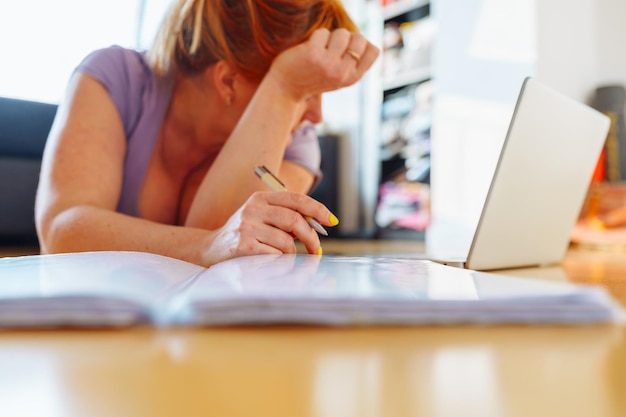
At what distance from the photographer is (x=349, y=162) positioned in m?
3.55

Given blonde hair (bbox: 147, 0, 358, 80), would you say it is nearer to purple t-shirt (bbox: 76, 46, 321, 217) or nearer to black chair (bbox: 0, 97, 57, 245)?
purple t-shirt (bbox: 76, 46, 321, 217)

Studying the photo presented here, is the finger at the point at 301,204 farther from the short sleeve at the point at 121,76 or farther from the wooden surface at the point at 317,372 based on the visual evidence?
the short sleeve at the point at 121,76

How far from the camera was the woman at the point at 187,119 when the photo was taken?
738 millimetres

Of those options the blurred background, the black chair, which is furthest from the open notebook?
the black chair

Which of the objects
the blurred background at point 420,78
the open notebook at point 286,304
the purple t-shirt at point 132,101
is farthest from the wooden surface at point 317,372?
the blurred background at point 420,78

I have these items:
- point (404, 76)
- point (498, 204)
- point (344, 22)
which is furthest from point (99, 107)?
point (404, 76)

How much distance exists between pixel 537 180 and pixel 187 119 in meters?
0.64

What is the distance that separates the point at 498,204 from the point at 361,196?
113 inches

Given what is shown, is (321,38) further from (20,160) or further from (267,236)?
(20,160)

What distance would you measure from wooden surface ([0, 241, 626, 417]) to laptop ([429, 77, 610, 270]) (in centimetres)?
39

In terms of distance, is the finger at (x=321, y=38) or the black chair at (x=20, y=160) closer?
the finger at (x=321, y=38)

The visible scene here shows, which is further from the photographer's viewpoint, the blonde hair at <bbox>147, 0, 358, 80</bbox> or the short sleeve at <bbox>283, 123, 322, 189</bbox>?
the short sleeve at <bbox>283, 123, 322, 189</bbox>

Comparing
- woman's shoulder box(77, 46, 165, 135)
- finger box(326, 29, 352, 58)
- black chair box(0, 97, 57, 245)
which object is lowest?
black chair box(0, 97, 57, 245)

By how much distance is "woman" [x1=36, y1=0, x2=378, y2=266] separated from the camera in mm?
738
